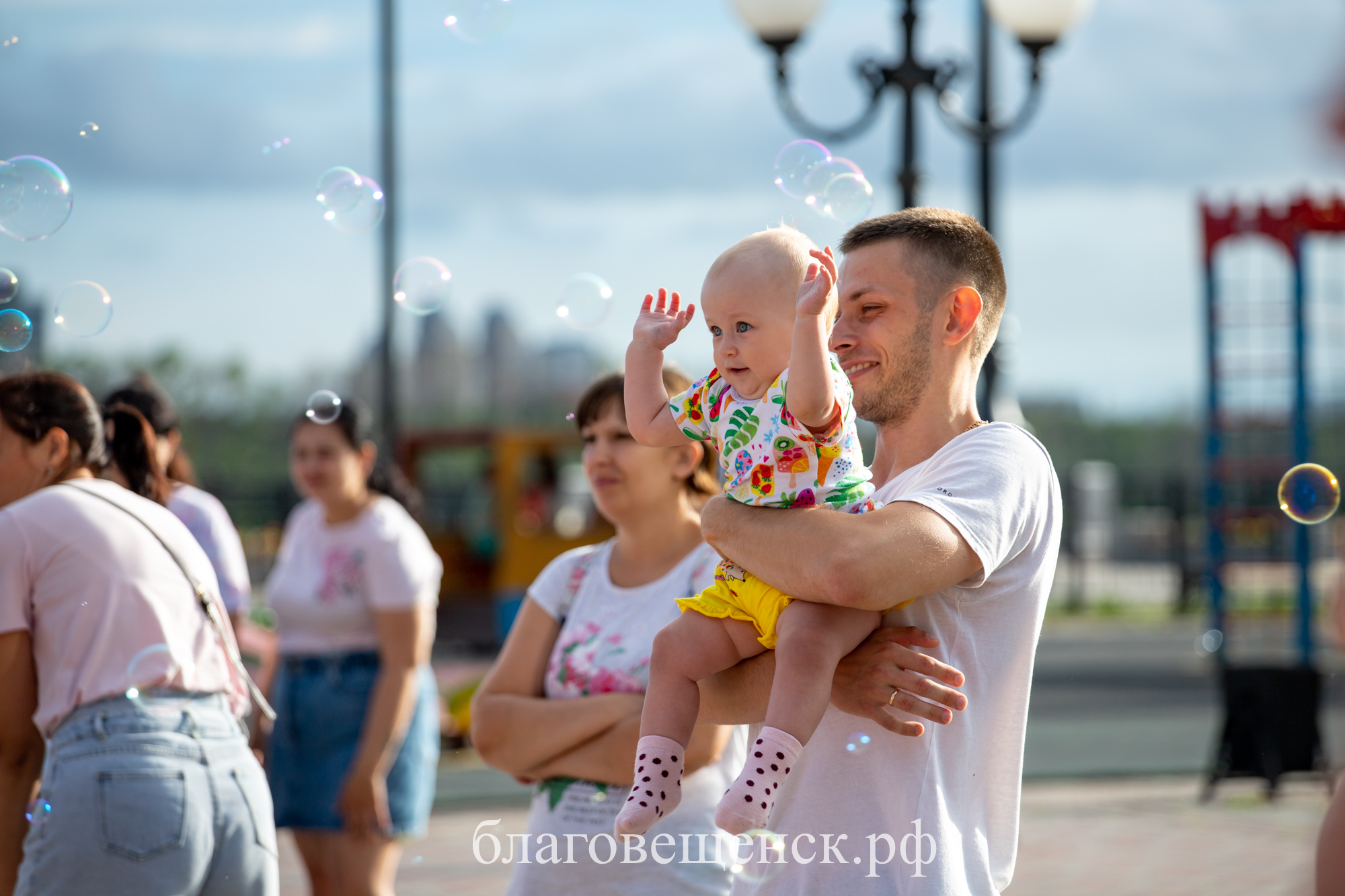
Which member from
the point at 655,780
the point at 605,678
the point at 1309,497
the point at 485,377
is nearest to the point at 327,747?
the point at 605,678

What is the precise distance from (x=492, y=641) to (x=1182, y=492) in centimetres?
1401

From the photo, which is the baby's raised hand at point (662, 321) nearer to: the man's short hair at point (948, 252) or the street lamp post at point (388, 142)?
the man's short hair at point (948, 252)

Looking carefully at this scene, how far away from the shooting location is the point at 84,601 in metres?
2.94

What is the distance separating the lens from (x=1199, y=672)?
15203 mm

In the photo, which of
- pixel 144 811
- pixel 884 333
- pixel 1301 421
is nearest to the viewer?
pixel 884 333

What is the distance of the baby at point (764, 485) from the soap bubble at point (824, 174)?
618 millimetres

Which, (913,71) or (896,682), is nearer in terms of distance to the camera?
(896,682)

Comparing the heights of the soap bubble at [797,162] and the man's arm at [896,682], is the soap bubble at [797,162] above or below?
above

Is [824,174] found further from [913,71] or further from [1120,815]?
[1120,815]

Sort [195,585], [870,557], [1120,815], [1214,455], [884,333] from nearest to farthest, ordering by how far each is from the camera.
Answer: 1. [870,557]
2. [884,333]
3. [195,585]
4. [1120,815]
5. [1214,455]

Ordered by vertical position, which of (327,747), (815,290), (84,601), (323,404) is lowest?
(327,747)

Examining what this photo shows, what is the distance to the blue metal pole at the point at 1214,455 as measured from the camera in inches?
352

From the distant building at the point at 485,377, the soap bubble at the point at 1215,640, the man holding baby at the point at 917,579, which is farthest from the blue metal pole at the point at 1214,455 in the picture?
the distant building at the point at 485,377

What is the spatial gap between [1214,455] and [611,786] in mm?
7167
